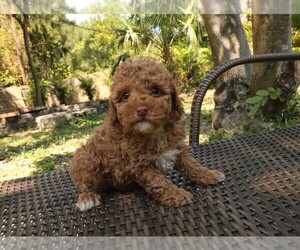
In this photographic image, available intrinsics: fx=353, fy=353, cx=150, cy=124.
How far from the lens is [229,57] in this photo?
2568mm

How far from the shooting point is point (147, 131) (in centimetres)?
75

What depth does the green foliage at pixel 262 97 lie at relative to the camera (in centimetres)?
214

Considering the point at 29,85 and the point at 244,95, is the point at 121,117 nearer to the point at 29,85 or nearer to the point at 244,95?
the point at 244,95

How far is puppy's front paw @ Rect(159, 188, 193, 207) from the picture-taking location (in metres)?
0.83

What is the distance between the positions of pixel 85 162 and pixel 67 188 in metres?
0.23

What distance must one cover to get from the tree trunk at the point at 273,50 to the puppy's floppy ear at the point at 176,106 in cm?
134

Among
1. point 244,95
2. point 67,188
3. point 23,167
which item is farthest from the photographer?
point 23,167

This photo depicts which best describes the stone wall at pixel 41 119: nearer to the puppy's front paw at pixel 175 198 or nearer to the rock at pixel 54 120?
the rock at pixel 54 120

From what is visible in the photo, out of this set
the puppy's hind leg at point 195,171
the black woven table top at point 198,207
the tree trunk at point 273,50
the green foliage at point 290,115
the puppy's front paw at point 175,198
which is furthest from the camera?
the green foliage at point 290,115

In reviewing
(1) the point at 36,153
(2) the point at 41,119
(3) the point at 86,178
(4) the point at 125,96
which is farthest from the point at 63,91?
(4) the point at 125,96

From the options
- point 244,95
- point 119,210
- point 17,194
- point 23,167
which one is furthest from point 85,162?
point 23,167

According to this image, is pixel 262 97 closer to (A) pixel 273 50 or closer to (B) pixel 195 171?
(A) pixel 273 50

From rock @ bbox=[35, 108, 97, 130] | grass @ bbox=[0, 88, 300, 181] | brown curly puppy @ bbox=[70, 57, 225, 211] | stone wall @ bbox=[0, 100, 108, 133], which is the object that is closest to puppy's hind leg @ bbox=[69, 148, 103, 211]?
brown curly puppy @ bbox=[70, 57, 225, 211]

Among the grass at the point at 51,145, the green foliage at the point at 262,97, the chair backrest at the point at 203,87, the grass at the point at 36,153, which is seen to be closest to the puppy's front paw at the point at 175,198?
the chair backrest at the point at 203,87
